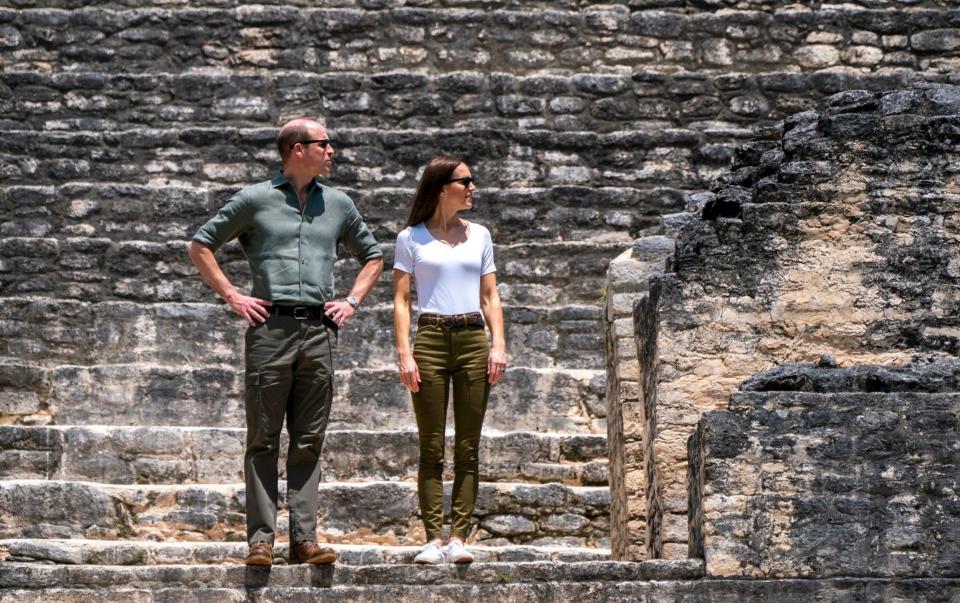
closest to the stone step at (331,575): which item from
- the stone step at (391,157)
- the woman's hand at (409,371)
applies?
the woman's hand at (409,371)

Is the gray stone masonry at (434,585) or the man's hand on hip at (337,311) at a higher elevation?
the man's hand on hip at (337,311)

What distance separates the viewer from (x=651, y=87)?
39.2ft

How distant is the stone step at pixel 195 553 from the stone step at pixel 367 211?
3083 millimetres

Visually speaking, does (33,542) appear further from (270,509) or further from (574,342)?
(574,342)

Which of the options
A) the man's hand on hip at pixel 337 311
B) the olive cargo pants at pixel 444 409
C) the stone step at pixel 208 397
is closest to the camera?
the man's hand on hip at pixel 337 311

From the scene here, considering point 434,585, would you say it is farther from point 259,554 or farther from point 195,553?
point 195,553

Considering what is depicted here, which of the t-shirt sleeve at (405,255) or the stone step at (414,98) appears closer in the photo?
the t-shirt sleeve at (405,255)

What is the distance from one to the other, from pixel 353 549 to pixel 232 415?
5.54 ft

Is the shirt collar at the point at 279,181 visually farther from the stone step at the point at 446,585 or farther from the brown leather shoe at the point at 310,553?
the stone step at the point at 446,585

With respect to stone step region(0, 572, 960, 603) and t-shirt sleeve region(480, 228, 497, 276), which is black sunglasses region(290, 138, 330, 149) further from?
stone step region(0, 572, 960, 603)

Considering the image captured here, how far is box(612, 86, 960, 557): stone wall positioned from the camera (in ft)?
23.1

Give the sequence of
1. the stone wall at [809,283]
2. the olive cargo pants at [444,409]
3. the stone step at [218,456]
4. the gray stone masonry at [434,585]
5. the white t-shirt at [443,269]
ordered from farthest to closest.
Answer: the stone step at [218,456], the stone wall at [809,283], the white t-shirt at [443,269], the olive cargo pants at [444,409], the gray stone masonry at [434,585]

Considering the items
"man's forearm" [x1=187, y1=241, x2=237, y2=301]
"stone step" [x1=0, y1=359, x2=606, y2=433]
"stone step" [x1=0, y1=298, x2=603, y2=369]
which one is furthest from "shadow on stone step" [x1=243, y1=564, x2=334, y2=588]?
"stone step" [x1=0, y1=298, x2=603, y2=369]

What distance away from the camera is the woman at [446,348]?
21.9 feet
